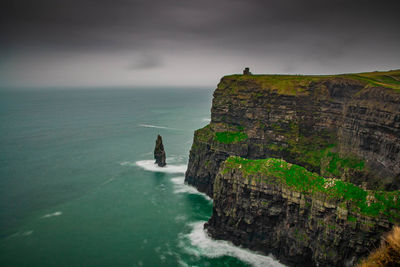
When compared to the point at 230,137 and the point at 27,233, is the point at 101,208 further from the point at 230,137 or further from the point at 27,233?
the point at 230,137

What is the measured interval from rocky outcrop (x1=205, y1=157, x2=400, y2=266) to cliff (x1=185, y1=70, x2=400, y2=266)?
5.2 inches

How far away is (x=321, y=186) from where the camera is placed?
37.2 meters

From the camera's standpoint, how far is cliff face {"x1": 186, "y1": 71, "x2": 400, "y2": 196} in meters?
42.3

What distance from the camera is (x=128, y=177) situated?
74938 millimetres

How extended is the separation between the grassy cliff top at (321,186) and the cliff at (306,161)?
5.7 inches

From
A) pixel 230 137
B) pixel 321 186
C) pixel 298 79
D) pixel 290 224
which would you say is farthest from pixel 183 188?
pixel 298 79

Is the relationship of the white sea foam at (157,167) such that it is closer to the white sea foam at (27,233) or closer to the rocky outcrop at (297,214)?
the rocky outcrop at (297,214)

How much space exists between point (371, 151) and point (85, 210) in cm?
5748

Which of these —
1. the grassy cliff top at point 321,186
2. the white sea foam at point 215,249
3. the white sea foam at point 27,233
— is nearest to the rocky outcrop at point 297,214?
the grassy cliff top at point 321,186

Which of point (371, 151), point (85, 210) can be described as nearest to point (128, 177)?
point (85, 210)

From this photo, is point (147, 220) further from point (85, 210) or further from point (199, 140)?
point (199, 140)

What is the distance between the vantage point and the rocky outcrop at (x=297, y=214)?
32.4m

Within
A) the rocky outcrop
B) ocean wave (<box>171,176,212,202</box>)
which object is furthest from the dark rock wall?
ocean wave (<box>171,176,212,202</box>)

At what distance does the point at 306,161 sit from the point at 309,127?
8.14 meters
